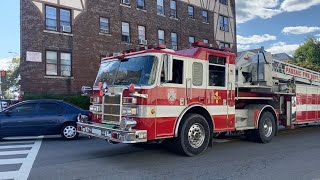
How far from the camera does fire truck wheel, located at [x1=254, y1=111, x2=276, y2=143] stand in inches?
405

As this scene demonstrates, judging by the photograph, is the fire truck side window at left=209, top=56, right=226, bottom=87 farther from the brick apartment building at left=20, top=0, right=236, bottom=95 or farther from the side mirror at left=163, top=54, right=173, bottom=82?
the brick apartment building at left=20, top=0, right=236, bottom=95

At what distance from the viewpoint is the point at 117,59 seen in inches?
334

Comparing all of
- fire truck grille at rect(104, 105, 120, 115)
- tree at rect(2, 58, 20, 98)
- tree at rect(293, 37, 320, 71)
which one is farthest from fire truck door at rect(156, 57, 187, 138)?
tree at rect(293, 37, 320, 71)

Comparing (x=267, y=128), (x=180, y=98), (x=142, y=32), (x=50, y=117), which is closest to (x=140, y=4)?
(x=142, y=32)

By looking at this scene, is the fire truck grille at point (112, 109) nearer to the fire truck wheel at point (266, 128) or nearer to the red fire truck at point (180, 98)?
the red fire truck at point (180, 98)

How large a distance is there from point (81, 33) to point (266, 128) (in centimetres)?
1586

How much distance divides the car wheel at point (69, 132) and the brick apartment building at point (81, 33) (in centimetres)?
986

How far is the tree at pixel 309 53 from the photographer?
52250mm

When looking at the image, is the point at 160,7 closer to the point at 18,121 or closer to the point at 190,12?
the point at 190,12

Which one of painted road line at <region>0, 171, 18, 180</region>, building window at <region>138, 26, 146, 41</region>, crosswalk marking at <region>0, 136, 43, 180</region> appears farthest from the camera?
building window at <region>138, 26, 146, 41</region>

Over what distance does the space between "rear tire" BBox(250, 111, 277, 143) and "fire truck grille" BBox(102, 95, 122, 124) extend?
4813 millimetres

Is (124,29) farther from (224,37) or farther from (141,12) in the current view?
(224,37)

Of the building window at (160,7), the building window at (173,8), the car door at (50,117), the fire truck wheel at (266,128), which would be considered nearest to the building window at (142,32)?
the building window at (160,7)

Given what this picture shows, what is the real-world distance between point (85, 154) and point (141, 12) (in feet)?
64.0
